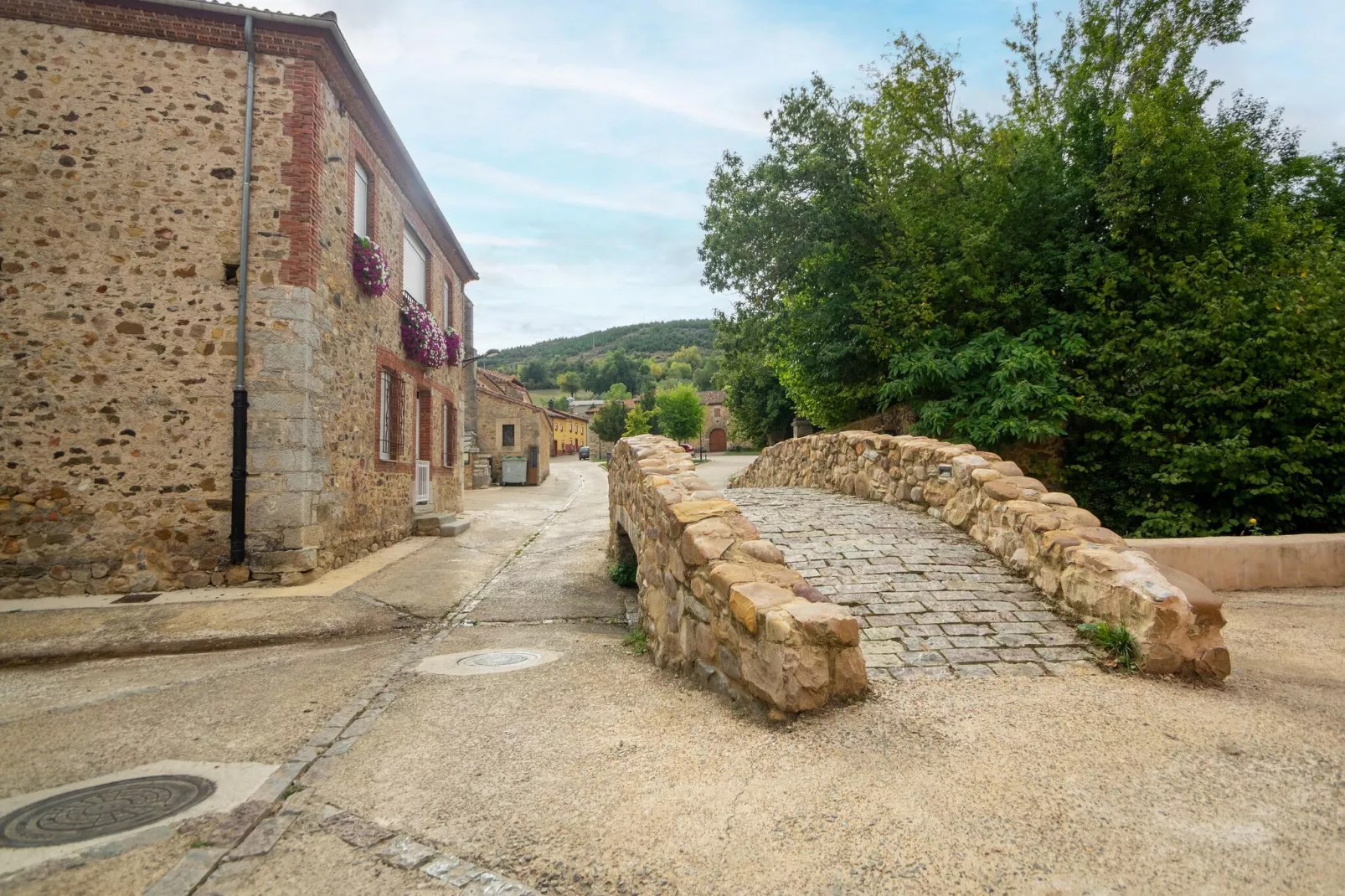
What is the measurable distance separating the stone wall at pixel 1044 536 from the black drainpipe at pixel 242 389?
6646 millimetres

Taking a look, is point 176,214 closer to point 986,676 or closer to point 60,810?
point 60,810

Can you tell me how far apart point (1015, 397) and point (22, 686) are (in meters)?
10.1

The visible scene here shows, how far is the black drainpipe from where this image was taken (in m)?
7.15

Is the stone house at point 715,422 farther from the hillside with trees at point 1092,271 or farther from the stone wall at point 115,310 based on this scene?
the stone wall at point 115,310

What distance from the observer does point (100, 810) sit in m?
2.76

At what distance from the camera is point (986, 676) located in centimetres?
363

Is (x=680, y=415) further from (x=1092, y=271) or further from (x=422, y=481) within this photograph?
(x=1092, y=271)

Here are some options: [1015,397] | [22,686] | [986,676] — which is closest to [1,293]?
[22,686]

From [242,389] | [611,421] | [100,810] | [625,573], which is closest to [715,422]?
[611,421]

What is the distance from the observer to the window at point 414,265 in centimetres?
1171

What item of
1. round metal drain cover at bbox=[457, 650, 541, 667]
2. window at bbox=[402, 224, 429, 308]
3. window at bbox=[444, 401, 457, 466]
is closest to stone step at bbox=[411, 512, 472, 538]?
window at bbox=[444, 401, 457, 466]

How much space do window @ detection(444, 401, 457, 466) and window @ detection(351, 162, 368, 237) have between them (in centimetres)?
470

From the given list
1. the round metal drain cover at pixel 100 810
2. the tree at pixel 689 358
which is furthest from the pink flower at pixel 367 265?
the tree at pixel 689 358

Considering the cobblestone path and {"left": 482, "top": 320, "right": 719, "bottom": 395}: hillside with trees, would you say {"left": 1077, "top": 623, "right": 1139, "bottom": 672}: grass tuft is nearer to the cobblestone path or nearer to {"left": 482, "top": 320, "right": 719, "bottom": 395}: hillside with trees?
the cobblestone path
